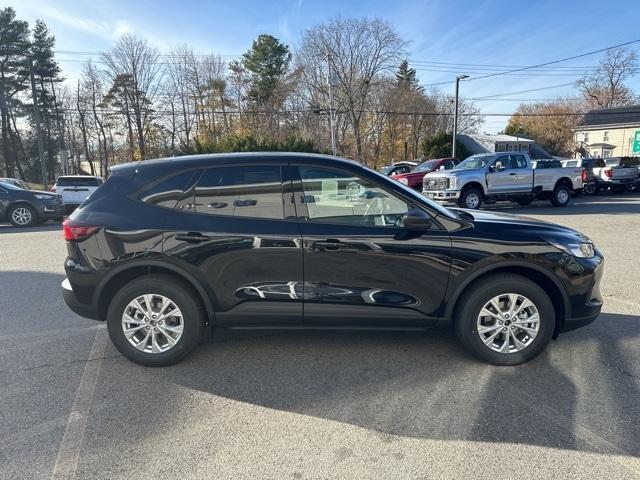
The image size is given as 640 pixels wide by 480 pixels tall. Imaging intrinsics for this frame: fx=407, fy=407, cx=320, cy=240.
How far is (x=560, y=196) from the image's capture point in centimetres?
Result: 1614

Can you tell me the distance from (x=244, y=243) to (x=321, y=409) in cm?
140

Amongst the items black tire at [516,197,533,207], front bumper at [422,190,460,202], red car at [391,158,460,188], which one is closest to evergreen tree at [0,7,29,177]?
red car at [391,158,460,188]

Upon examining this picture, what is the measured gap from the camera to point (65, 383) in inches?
130

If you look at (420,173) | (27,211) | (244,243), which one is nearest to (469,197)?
(420,173)

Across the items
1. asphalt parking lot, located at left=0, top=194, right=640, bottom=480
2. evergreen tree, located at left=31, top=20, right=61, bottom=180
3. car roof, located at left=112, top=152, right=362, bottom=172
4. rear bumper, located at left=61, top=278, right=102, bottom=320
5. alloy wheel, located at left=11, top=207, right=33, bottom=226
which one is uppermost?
evergreen tree, located at left=31, top=20, right=61, bottom=180

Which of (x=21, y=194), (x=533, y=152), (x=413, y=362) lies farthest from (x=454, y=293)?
(x=533, y=152)

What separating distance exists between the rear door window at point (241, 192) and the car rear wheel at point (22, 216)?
12.9 metres

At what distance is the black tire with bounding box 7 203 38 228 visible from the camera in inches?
518

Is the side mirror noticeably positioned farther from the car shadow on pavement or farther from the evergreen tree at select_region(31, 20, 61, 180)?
the evergreen tree at select_region(31, 20, 61, 180)

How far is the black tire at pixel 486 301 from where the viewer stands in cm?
337

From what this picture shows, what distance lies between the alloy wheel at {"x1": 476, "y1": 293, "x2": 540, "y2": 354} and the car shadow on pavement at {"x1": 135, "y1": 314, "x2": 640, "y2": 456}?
0.22m

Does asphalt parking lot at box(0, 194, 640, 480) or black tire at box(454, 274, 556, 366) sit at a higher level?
black tire at box(454, 274, 556, 366)

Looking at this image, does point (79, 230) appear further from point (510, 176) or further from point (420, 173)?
point (420, 173)

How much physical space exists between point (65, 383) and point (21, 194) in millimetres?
12850
